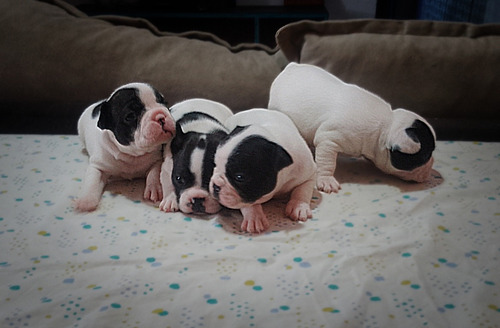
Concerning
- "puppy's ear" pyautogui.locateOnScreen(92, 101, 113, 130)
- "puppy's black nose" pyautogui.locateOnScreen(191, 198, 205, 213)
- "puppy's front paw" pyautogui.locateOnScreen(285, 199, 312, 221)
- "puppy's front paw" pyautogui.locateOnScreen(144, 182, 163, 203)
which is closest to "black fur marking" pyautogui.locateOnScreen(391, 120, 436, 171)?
"puppy's front paw" pyautogui.locateOnScreen(285, 199, 312, 221)

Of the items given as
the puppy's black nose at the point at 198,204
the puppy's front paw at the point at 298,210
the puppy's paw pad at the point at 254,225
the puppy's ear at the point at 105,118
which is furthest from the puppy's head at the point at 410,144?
the puppy's ear at the point at 105,118

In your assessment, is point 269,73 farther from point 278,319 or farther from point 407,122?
point 278,319

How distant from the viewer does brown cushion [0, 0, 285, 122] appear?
1.75 meters

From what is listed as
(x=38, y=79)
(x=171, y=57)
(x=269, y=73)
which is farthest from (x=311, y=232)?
(x=38, y=79)

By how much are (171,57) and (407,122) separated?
89 cm

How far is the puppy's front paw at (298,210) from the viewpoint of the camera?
1200 mm

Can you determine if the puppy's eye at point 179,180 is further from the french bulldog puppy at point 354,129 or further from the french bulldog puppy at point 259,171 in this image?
the french bulldog puppy at point 354,129

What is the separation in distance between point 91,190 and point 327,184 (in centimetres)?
62

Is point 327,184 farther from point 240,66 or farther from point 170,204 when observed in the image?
point 240,66

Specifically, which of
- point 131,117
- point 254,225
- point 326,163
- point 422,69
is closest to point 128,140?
point 131,117

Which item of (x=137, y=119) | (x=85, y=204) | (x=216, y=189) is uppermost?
(x=137, y=119)

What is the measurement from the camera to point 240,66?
1.79 meters

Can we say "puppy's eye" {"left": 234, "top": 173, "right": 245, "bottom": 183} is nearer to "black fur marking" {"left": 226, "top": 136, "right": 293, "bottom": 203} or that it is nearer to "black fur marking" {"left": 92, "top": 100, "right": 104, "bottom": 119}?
"black fur marking" {"left": 226, "top": 136, "right": 293, "bottom": 203}

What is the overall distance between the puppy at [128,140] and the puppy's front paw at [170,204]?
0.05 m
